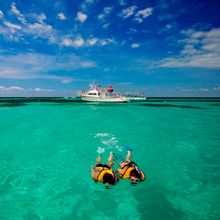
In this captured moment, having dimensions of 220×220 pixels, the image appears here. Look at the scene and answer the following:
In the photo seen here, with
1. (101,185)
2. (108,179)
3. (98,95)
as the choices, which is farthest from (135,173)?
(98,95)

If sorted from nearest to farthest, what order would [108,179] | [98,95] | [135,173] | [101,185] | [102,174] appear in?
[108,179]
[102,174]
[135,173]
[101,185]
[98,95]

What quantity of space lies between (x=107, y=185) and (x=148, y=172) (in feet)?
9.63

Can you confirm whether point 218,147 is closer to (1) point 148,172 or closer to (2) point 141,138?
(2) point 141,138

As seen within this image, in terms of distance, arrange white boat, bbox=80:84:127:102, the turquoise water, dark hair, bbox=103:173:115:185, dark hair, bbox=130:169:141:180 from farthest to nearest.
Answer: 1. white boat, bbox=80:84:127:102
2. dark hair, bbox=130:169:141:180
3. dark hair, bbox=103:173:115:185
4. the turquoise water

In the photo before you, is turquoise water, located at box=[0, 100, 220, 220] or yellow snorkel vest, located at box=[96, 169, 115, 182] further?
yellow snorkel vest, located at box=[96, 169, 115, 182]

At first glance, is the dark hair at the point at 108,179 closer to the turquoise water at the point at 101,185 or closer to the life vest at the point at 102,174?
the life vest at the point at 102,174

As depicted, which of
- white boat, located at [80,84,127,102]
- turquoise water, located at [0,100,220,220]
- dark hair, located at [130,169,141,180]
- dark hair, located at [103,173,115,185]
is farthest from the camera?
→ white boat, located at [80,84,127,102]

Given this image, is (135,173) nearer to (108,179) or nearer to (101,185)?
(108,179)

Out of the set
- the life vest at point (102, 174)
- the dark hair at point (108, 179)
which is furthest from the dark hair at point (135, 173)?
the dark hair at point (108, 179)

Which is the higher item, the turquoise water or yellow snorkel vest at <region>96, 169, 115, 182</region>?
yellow snorkel vest at <region>96, 169, 115, 182</region>

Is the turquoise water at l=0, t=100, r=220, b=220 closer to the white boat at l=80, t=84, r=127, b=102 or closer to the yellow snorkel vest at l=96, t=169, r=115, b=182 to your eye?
the yellow snorkel vest at l=96, t=169, r=115, b=182

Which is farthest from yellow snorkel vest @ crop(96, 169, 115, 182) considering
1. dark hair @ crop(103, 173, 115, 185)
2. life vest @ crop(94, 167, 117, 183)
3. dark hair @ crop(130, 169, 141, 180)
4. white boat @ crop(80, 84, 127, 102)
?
white boat @ crop(80, 84, 127, 102)

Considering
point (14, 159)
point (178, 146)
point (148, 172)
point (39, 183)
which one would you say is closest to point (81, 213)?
point (39, 183)

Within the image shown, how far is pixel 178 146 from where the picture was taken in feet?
48.8
